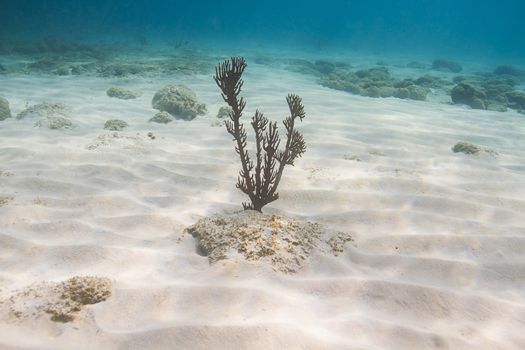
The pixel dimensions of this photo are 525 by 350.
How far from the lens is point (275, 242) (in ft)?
11.0

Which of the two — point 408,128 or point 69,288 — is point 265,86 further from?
point 69,288

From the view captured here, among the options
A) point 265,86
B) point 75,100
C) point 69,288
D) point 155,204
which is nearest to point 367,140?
point 155,204

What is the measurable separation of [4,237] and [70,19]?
71.8m

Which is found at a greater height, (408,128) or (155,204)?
(408,128)

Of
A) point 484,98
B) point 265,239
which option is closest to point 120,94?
point 265,239

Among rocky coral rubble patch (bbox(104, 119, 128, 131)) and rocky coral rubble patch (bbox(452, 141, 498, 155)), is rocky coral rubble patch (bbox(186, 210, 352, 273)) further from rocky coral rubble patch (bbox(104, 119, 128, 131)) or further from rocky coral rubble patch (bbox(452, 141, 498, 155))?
rocky coral rubble patch (bbox(104, 119, 128, 131))

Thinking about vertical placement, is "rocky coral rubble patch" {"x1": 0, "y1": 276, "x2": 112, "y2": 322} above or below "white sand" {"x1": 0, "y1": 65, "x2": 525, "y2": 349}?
below

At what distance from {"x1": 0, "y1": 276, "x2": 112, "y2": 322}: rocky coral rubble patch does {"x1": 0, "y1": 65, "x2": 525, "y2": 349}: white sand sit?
0.06 metres

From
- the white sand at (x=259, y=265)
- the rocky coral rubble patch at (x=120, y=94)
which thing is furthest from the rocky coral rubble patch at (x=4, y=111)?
the rocky coral rubble patch at (x=120, y=94)

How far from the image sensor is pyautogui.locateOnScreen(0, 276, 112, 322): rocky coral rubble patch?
2.51m

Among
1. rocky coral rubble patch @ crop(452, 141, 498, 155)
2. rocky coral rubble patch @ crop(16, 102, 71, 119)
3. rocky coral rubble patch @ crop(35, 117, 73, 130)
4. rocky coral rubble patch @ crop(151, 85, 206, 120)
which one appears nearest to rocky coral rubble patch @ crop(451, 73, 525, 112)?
rocky coral rubble patch @ crop(452, 141, 498, 155)

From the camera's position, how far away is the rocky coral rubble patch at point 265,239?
322 cm

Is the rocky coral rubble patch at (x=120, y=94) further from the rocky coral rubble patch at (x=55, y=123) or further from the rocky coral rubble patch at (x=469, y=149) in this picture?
the rocky coral rubble patch at (x=469, y=149)

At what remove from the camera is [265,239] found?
336 cm
